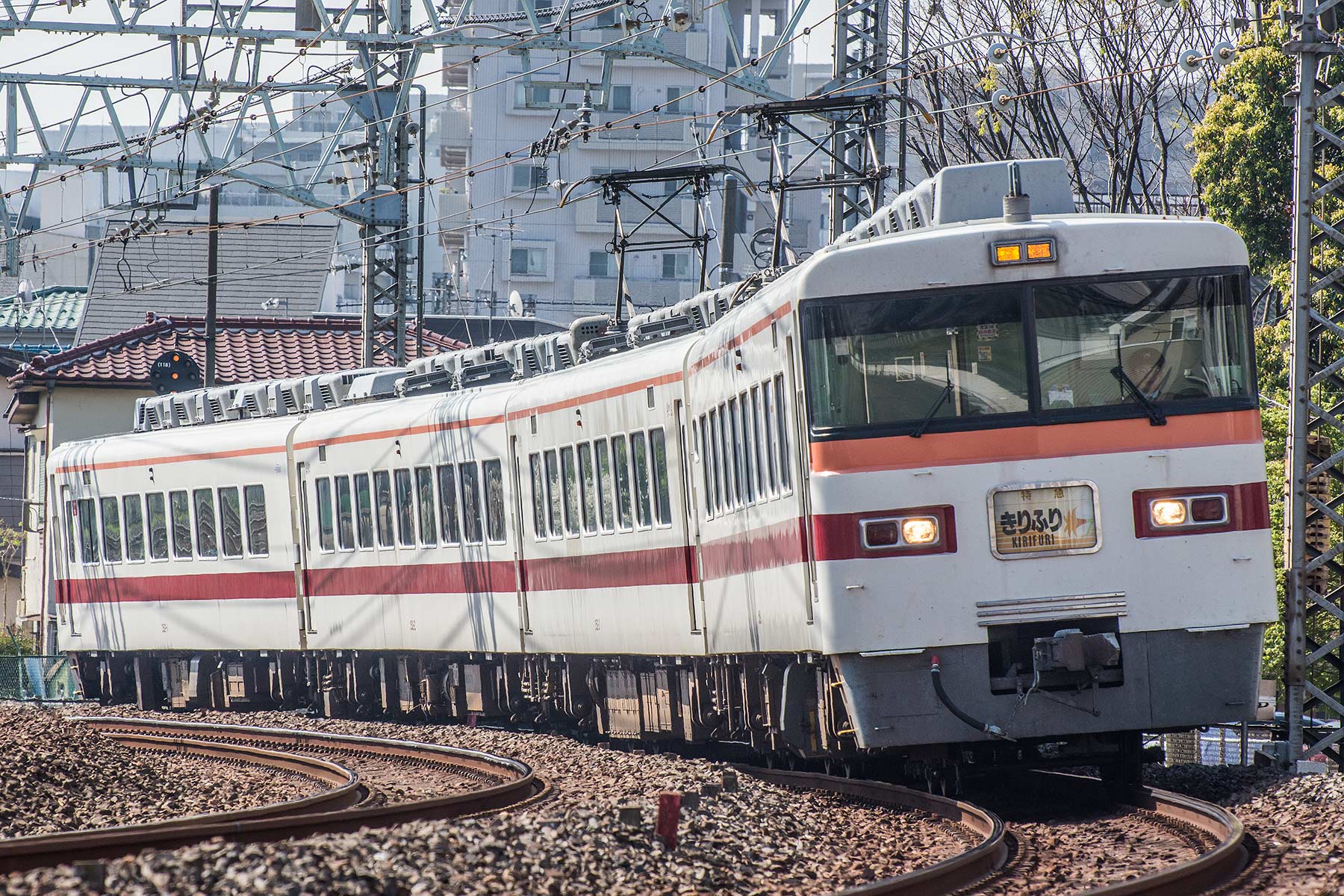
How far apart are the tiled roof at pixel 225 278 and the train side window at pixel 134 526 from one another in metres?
25.5

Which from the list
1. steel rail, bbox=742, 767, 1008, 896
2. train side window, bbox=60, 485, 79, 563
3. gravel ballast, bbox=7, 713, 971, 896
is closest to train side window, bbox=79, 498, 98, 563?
train side window, bbox=60, 485, 79, 563

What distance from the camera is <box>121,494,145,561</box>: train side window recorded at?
2208 centimetres

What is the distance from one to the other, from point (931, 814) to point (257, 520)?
1188 centimetres

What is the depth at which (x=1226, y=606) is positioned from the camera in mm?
9469

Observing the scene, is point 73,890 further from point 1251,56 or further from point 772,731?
point 1251,56

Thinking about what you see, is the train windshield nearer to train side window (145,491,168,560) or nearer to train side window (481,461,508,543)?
train side window (481,461,508,543)

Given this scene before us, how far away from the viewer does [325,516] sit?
19391 millimetres

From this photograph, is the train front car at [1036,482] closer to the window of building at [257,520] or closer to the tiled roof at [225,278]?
the window of building at [257,520]

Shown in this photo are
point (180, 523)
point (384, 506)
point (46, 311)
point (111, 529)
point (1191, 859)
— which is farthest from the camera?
point (46, 311)

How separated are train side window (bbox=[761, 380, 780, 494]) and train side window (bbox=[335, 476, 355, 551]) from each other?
893 cm

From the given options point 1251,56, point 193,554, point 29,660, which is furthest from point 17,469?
point 1251,56

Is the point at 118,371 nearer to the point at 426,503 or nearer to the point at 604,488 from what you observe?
the point at 426,503

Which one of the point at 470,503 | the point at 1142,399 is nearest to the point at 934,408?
the point at 1142,399

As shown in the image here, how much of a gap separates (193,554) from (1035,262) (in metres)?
13.7
